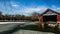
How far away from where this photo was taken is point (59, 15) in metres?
14.9

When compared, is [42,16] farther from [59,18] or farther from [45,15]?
[59,18]

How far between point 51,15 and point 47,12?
87cm

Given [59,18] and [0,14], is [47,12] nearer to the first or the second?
[59,18]


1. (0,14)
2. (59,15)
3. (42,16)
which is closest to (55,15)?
(59,15)

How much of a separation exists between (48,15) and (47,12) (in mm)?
563

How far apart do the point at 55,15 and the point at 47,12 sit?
1007 mm

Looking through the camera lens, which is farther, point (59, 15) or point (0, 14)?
point (59, 15)

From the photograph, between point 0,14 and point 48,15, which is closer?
point 0,14

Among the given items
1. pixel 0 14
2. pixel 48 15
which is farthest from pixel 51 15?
pixel 0 14

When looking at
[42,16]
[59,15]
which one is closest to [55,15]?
[59,15]

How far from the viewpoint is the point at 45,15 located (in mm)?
14812

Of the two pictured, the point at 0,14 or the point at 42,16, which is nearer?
the point at 0,14

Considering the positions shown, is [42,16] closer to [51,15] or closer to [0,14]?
[51,15]

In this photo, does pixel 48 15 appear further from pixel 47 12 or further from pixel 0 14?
pixel 0 14
